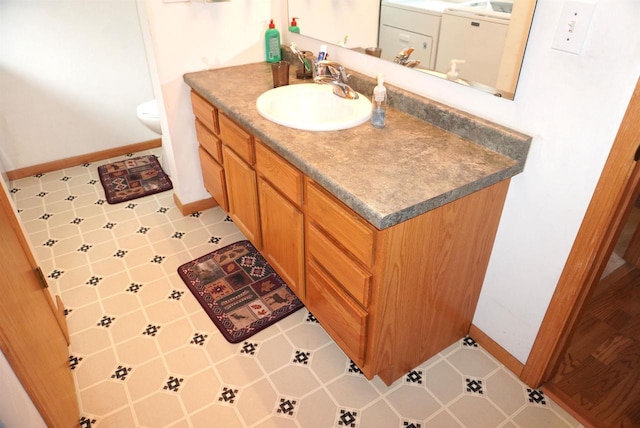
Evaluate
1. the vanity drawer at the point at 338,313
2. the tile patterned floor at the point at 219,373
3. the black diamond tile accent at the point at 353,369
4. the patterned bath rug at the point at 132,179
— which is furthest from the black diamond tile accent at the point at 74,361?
the patterned bath rug at the point at 132,179

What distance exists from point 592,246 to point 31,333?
1.65 m

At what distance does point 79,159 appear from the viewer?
3.12 metres

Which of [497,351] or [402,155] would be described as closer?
[402,155]

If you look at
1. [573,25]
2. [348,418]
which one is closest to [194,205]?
[348,418]

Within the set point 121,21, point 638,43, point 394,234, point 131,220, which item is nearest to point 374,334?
point 394,234

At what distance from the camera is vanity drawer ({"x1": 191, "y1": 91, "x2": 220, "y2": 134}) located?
2008 mm

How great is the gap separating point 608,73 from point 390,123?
2.27 feet

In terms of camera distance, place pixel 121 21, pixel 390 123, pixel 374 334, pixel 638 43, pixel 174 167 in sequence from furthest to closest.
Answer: pixel 121 21, pixel 174 167, pixel 390 123, pixel 374 334, pixel 638 43

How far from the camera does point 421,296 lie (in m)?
1.42

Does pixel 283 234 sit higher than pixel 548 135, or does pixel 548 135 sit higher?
pixel 548 135

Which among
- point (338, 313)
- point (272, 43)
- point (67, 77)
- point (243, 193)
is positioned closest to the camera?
point (338, 313)

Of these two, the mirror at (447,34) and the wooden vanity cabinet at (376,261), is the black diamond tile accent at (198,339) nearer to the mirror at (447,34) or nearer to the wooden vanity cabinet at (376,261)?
the wooden vanity cabinet at (376,261)

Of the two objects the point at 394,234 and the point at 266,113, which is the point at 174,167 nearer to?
the point at 266,113

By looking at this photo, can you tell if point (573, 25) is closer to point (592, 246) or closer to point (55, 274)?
point (592, 246)
